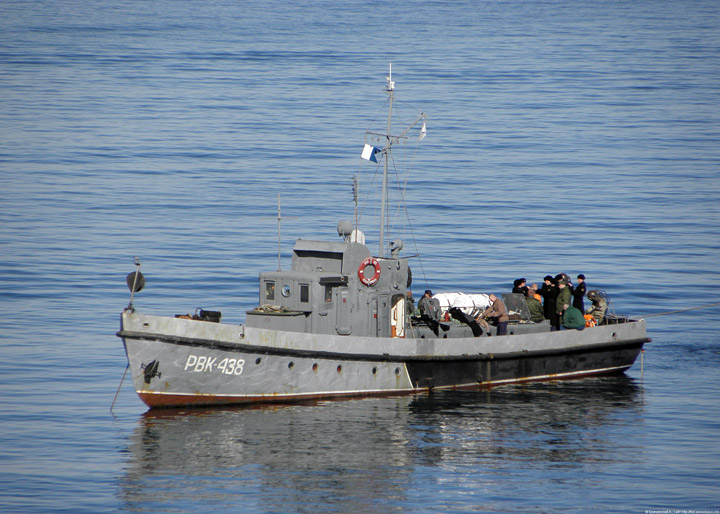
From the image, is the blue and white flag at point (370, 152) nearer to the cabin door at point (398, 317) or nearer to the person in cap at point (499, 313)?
the cabin door at point (398, 317)

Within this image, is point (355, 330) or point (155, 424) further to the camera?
point (355, 330)

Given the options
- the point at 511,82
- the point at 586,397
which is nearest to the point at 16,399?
the point at 586,397

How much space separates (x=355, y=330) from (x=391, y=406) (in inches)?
92.2

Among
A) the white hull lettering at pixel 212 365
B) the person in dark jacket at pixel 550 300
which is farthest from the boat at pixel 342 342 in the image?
the person in dark jacket at pixel 550 300

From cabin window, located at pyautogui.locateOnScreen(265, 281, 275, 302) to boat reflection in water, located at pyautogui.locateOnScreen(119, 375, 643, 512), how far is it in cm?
300

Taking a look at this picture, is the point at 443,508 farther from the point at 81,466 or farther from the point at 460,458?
the point at 81,466

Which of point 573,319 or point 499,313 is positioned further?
point 573,319

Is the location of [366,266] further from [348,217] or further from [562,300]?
[348,217]

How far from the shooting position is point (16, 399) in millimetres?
27500

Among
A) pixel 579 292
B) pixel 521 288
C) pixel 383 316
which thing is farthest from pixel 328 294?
pixel 579 292

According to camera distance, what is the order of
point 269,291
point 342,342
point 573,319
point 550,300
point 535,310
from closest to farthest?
1. point 342,342
2. point 269,291
3. point 573,319
4. point 535,310
5. point 550,300

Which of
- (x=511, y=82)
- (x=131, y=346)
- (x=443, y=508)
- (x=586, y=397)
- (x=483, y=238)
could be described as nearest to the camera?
(x=443, y=508)

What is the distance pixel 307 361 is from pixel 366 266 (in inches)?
123

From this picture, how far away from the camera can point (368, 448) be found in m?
22.8
